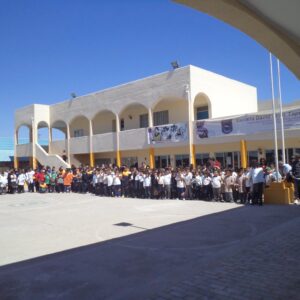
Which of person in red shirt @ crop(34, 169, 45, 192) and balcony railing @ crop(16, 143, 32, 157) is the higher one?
balcony railing @ crop(16, 143, 32, 157)

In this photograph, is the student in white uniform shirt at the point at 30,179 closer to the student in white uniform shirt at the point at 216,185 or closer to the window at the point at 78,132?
the window at the point at 78,132

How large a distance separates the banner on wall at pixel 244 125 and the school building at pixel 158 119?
0.19 metres

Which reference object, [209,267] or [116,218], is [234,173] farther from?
[209,267]

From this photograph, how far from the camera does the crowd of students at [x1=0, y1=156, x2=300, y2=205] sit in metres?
14.3

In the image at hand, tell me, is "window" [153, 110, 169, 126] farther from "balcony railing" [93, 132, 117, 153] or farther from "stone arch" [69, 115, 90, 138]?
"stone arch" [69, 115, 90, 138]

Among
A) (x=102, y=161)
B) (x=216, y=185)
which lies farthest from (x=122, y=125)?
(x=216, y=185)

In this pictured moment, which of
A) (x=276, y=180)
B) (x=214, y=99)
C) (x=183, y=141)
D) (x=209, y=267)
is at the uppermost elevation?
(x=214, y=99)

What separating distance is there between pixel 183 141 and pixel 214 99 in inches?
141

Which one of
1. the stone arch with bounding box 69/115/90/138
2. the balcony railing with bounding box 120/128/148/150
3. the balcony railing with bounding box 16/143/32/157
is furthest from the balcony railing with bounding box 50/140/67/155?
the balcony railing with bounding box 120/128/148/150

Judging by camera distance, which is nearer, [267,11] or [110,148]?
[267,11]

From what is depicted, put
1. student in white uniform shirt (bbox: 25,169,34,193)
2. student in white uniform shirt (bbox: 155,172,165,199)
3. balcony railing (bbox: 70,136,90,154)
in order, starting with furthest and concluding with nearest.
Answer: balcony railing (bbox: 70,136,90,154) → student in white uniform shirt (bbox: 25,169,34,193) → student in white uniform shirt (bbox: 155,172,165,199)

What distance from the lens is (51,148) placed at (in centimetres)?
3475

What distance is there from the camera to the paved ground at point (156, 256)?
526cm

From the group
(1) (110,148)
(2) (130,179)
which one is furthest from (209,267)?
(1) (110,148)
